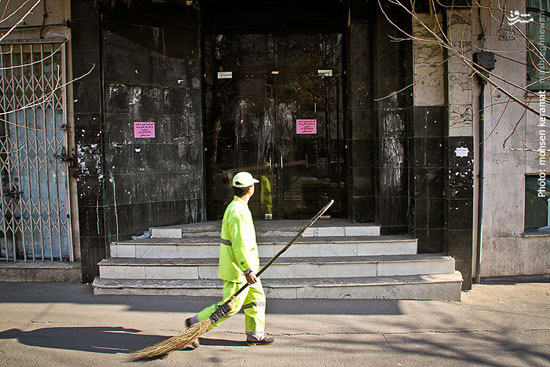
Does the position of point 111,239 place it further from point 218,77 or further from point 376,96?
point 376,96

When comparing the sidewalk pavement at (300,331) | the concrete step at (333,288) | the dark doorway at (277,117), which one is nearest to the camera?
the sidewalk pavement at (300,331)

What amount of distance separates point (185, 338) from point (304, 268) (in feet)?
8.10

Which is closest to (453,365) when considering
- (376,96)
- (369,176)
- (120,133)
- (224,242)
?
(224,242)

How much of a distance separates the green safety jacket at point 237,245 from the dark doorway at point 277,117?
3731 mm

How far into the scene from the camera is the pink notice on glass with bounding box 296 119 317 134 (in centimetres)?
855

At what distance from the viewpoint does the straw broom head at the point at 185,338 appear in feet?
15.3

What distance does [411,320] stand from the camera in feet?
19.1

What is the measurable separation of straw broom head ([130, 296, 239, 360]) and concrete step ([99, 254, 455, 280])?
2019mm

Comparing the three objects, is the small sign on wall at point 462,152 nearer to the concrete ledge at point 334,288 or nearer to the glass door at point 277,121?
the concrete ledge at point 334,288

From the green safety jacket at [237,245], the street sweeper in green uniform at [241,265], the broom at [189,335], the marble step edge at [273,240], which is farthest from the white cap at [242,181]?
the marble step edge at [273,240]

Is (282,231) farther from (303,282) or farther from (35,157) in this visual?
(35,157)

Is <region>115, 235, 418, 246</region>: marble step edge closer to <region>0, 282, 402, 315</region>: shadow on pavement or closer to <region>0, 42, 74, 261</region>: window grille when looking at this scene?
<region>0, 282, 402, 315</region>: shadow on pavement

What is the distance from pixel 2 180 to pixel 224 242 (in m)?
4.98

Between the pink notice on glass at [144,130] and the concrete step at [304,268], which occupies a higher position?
the pink notice on glass at [144,130]
